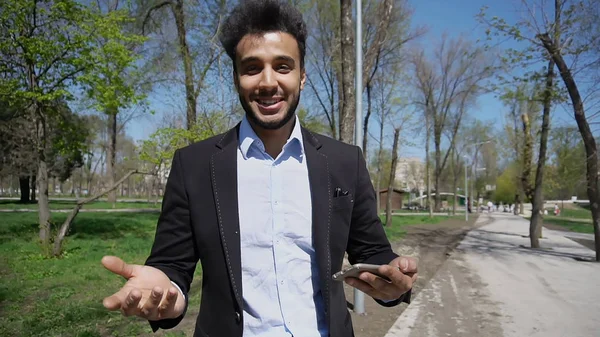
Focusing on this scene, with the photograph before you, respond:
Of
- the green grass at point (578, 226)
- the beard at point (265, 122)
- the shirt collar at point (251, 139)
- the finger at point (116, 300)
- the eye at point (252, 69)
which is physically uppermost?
the eye at point (252, 69)

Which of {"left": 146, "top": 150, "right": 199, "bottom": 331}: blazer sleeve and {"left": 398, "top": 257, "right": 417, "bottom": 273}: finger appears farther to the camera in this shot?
{"left": 146, "top": 150, "right": 199, "bottom": 331}: blazer sleeve

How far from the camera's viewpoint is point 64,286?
24.7 ft

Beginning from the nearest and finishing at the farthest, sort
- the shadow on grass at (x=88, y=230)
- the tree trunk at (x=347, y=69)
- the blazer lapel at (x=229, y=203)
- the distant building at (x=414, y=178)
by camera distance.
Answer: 1. the blazer lapel at (x=229, y=203)
2. the tree trunk at (x=347, y=69)
3. the shadow on grass at (x=88, y=230)
4. the distant building at (x=414, y=178)

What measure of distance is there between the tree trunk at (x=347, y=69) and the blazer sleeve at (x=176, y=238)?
21.1 ft

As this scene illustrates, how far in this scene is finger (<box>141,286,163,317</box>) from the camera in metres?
1.26

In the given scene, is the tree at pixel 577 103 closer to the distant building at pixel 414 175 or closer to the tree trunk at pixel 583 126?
the tree trunk at pixel 583 126

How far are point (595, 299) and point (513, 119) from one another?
2635 cm

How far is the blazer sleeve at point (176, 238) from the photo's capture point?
1.59 metres

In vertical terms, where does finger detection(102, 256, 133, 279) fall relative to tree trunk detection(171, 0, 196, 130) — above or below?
below

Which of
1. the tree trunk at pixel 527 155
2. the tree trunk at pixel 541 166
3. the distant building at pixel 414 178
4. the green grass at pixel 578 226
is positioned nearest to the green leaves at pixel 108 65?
the tree trunk at pixel 541 166

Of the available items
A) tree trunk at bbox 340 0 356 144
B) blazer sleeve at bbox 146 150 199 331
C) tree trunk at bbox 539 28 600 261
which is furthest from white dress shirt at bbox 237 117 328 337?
tree trunk at bbox 539 28 600 261

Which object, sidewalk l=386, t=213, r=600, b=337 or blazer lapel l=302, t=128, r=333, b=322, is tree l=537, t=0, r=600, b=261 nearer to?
sidewalk l=386, t=213, r=600, b=337

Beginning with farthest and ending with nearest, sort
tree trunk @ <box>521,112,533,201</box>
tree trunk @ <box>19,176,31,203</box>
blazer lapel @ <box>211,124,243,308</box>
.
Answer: tree trunk @ <box>19,176,31,203</box>
tree trunk @ <box>521,112,533,201</box>
blazer lapel @ <box>211,124,243,308</box>

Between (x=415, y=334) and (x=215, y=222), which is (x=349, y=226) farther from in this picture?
(x=415, y=334)
